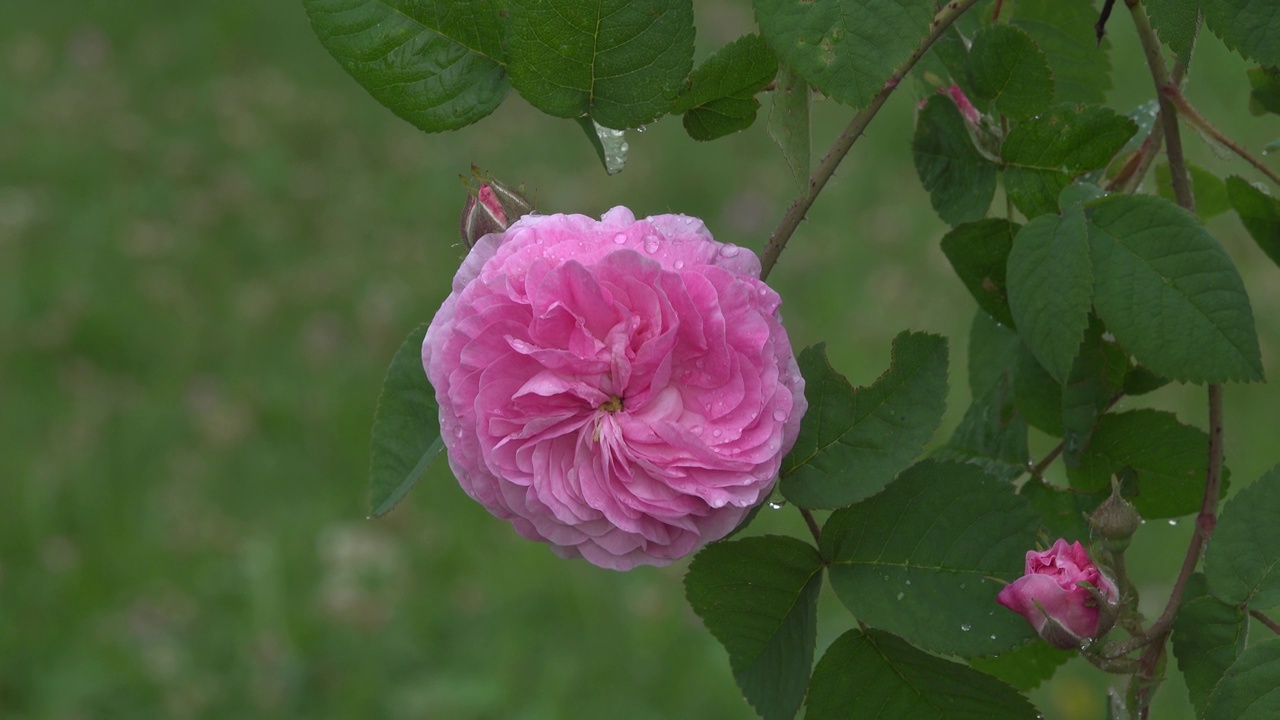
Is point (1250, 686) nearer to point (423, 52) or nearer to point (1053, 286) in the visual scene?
point (1053, 286)

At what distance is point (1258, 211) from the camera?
3.14 feet

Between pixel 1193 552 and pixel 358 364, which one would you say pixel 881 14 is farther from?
pixel 358 364

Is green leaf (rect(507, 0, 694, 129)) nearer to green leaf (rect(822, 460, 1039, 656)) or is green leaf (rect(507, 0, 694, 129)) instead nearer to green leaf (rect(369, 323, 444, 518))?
green leaf (rect(369, 323, 444, 518))

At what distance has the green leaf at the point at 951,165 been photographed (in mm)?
950

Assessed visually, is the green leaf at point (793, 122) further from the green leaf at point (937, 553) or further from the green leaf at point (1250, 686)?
the green leaf at point (1250, 686)

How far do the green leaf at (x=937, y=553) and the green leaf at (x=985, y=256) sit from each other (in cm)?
18

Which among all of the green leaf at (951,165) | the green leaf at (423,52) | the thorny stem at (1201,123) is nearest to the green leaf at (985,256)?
the green leaf at (951,165)

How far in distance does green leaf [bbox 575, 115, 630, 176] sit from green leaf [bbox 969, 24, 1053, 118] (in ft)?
0.87

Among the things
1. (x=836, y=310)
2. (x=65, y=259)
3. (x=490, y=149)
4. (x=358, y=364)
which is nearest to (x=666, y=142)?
(x=490, y=149)

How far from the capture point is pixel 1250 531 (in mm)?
784

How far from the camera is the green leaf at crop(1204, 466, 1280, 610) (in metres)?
0.77

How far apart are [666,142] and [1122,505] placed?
3679 mm

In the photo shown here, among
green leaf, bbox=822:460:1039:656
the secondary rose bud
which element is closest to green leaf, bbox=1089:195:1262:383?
green leaf, bbox=822:460:1039:656

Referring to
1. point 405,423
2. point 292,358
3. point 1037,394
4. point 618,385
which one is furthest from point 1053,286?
point 292,358
